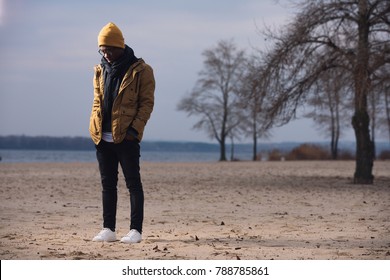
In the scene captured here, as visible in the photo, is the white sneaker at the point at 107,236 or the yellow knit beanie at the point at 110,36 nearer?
the yellow knit beanie at the point at 110,36

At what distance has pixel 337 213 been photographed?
11461 mm

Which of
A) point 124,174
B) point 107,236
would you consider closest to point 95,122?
point 124,174

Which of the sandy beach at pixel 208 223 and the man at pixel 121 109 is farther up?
the man at pixel 121 109

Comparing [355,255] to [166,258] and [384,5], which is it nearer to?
[166,258]

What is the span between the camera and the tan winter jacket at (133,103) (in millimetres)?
7105

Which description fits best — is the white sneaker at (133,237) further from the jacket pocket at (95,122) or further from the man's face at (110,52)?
the man's face at (110,52)

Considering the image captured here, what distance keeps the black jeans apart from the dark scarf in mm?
251

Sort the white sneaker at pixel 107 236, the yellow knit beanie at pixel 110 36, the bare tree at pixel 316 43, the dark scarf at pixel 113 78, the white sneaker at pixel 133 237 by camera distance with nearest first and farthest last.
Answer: the yellow knit beanie at pixel 110 36
the dark scarf at pixel 113 78
the white sneaker at pixel 133 237
the white sneaker at pixel 107 236
the bare tree at pixel 316 43

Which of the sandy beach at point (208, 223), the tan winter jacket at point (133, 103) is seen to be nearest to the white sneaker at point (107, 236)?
the sandy beach at point (208, 223)

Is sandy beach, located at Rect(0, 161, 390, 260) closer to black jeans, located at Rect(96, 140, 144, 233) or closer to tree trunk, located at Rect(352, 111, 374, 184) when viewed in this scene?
black jeans, located at Rect(96, 140, 144, 233)

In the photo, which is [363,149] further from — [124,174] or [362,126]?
[124,174]

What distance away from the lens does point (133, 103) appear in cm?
718

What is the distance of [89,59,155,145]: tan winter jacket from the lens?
7.11 metres
